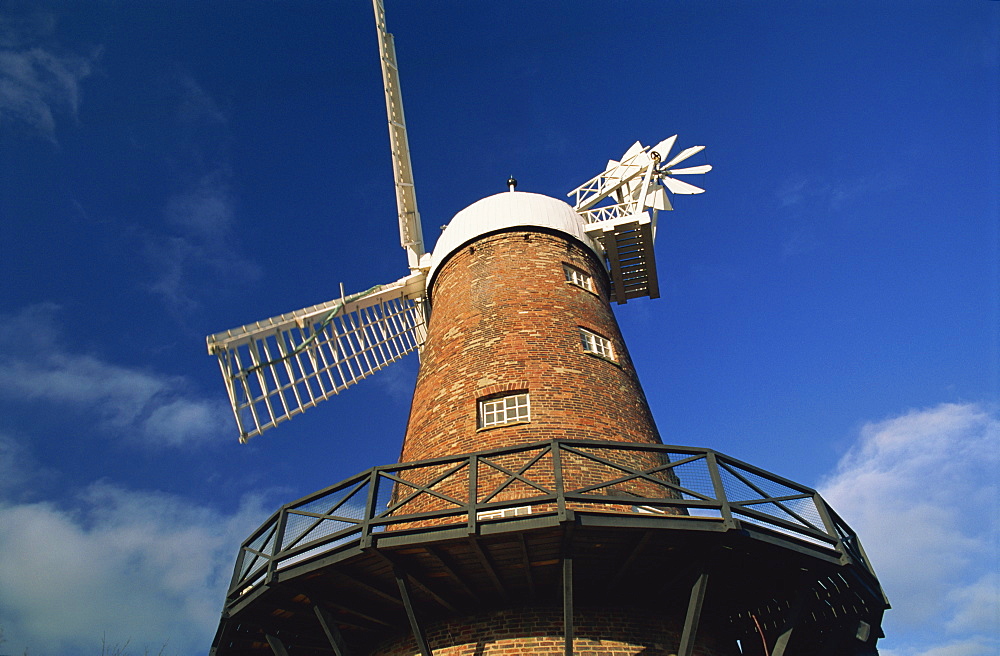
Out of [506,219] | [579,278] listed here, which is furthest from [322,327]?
[579,278]

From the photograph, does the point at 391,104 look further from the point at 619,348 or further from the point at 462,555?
the point at 462,555

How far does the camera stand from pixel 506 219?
46.6ft

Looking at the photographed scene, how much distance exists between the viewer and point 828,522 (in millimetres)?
8141

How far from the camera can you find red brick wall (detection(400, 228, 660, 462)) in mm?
10328

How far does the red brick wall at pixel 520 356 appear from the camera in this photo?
10.3 meters

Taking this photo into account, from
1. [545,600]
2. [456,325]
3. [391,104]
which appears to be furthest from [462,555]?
[391,104]

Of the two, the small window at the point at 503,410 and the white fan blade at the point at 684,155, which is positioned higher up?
the white fan blade at the point at 684,155

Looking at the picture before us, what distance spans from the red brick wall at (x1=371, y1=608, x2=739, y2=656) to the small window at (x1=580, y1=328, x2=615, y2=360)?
469 cm

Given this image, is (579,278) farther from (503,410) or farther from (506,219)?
(503,410)

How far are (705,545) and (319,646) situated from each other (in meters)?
6.05

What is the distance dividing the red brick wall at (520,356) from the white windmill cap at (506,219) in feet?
0.62

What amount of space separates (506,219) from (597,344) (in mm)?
3592

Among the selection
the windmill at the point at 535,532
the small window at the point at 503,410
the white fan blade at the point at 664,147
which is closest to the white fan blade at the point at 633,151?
the white fan blade at the point at 664,147

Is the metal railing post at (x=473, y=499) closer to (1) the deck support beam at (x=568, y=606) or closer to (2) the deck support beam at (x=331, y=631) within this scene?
(1) the deck support beam at (x=568, y=606)
